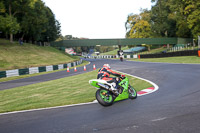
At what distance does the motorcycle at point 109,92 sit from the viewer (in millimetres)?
6551

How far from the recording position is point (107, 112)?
568 centimetres

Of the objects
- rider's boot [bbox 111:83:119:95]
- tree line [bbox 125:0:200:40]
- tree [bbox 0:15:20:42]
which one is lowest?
rider's boot [bbox 111:83:119:95]

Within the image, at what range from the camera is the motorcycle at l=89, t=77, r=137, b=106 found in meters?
6.55

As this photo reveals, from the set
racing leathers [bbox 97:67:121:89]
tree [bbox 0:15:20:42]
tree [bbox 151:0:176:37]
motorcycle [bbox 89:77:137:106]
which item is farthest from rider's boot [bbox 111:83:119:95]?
tree [bbox 151:0:176:37]

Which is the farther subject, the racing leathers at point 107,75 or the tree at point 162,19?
the tree at point 162,19

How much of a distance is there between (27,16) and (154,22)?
151 feet

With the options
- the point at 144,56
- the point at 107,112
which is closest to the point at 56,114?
the point at 107,112

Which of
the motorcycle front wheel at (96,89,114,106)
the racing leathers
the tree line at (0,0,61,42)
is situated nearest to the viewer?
the motorcycle front wheel at (96,89,114,106)

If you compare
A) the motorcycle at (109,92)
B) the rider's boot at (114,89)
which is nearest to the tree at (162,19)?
the motorcycle at (109,92)

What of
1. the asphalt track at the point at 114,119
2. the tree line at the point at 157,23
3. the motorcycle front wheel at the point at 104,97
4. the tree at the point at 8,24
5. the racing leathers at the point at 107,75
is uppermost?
the tree line at the point at 157,23

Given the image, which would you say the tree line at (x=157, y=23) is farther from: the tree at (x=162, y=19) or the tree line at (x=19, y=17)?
the tree line at (x=19, y=17)

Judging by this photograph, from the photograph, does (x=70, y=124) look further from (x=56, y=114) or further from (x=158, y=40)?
Result: (x=158, y=40)

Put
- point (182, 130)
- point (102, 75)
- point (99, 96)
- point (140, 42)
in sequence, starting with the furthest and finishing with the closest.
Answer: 1. point (140, 42)
2. point (102, 75)
3. point (99, 96)
4. point (182, 130)

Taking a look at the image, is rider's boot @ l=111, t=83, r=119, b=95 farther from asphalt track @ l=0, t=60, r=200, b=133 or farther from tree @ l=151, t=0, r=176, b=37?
tree @ l=151, t=0, r=176, b=37
